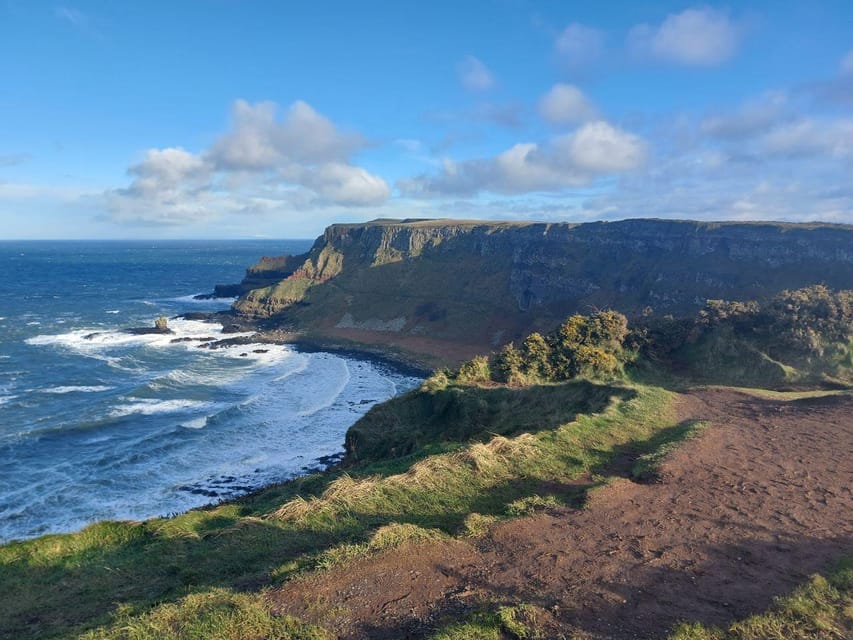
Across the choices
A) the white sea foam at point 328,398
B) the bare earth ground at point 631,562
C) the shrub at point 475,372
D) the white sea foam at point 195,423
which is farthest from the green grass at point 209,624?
the white sea foam at point 328,398

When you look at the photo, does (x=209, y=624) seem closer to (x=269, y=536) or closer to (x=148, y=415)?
(x=269, y=536)

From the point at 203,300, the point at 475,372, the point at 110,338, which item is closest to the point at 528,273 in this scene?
the point at 475,372

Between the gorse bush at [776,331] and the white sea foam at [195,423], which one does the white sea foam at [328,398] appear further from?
the gorse bush at [776,331]

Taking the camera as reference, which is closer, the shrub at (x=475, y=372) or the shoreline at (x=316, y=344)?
the shrub at (x=475, y=372)

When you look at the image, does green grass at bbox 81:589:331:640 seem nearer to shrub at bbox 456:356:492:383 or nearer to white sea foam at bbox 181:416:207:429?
shrub at bbox 456:356:492:383

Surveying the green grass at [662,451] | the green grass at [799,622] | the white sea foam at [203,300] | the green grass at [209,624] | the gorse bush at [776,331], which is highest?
the gorse bush at [776,331]

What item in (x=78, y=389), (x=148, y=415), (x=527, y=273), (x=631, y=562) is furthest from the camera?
(x=527, y=273)
